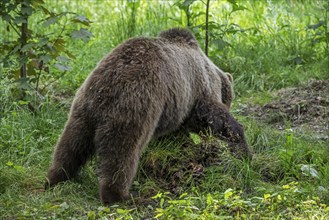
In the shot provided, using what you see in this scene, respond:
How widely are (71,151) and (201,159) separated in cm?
127

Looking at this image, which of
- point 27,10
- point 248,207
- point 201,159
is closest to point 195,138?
point 201,159

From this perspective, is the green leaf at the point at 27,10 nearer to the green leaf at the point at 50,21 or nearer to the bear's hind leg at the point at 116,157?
the green leaf at the point at 50,21

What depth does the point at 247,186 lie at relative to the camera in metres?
5.95

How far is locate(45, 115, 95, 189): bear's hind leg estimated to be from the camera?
220 inches

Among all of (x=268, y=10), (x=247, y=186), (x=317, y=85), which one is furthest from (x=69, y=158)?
(x=268, y=10)

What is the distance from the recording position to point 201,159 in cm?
629

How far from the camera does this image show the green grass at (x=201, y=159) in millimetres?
5168

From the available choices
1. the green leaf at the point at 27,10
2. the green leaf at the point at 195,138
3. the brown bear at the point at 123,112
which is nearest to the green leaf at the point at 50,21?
the green leaf at the point at 27,10

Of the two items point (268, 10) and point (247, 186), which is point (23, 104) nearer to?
point (247, 186)

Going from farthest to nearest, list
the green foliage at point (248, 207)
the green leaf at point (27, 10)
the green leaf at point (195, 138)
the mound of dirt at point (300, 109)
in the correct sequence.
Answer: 1. the mound of dirt at point (300, 109)
2. the green leaf at point (27, 10)
3. the green leaf at point (195, 138)
4. the green foliage at point (248, 207)

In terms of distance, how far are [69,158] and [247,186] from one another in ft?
5.01

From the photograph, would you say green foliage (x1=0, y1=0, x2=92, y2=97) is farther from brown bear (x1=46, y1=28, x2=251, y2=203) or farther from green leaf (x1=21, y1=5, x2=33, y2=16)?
brown bear (x1=46, y1=28, x2=251, y2=203)

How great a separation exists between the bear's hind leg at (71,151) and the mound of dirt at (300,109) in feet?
8.87

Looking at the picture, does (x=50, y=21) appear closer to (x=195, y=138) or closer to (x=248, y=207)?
(x=195, y=138)
